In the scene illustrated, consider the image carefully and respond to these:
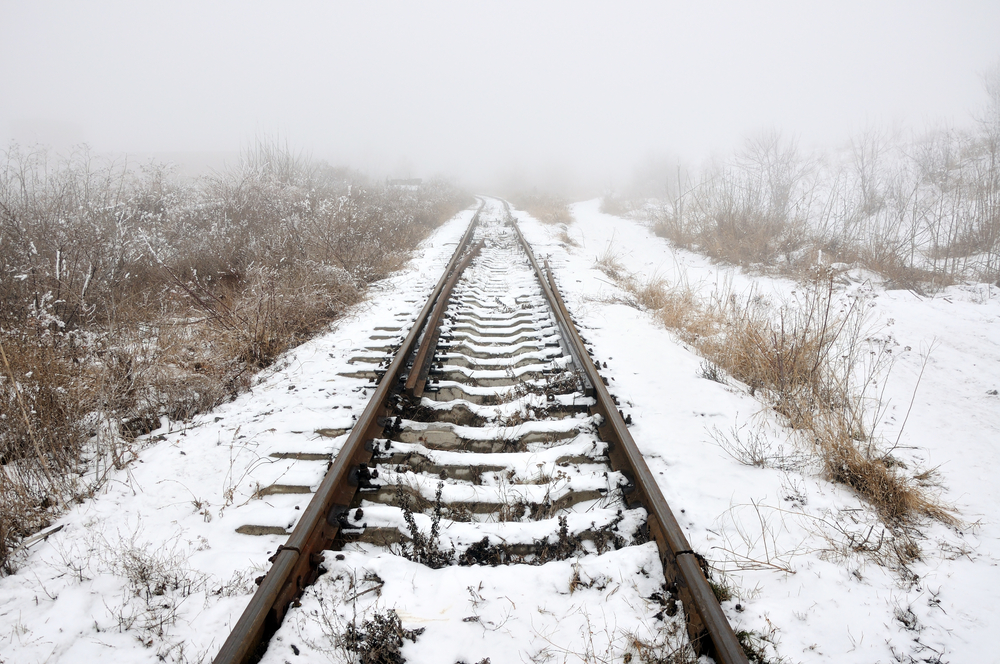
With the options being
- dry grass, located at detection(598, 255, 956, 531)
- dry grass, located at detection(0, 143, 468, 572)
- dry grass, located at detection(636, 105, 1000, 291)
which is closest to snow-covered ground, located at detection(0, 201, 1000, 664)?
dry grass, located at detection(598, 255, 956, 531)

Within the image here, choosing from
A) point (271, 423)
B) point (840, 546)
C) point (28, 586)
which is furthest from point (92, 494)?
point (840, 546)

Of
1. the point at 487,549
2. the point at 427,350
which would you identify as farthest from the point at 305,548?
the point at 427,350

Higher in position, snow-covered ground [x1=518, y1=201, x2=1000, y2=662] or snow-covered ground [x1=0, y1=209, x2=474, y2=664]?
snow-covered ground [x1=518, y1=201, x2=1000, y2=662]

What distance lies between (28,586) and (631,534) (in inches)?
108

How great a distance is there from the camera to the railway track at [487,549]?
169 cm

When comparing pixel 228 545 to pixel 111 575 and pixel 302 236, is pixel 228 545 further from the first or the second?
pixel 302 236

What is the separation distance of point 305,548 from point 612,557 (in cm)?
136

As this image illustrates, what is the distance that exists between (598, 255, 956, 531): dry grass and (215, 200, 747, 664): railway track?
1.38m

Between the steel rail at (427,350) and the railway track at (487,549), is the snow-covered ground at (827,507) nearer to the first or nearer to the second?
the railway track at (487,549)

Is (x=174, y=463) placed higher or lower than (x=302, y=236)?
lower

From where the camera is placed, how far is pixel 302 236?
790 cm

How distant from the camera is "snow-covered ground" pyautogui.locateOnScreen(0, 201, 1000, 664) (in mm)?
1771

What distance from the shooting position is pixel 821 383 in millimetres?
3984

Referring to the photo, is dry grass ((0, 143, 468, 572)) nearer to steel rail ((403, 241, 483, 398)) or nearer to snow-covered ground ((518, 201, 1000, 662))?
steel rail ((403, 241, 483, 398))
